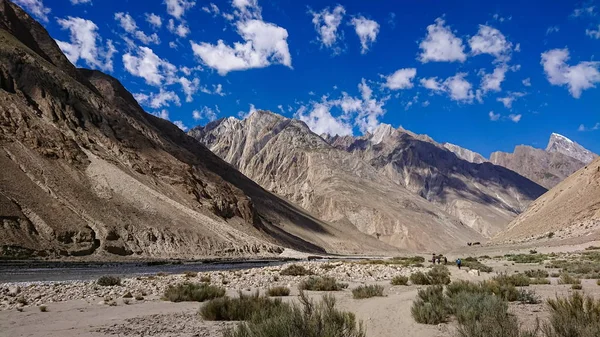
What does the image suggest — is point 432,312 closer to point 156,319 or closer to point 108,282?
point 156,319

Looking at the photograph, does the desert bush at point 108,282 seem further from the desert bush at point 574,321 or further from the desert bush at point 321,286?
the desert bush at point 574,321

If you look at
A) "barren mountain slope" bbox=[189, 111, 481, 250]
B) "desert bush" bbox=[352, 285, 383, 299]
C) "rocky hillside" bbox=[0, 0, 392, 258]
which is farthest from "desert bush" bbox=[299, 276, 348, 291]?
"barren mountain slope" bbox=[189, 111, 481, 250]

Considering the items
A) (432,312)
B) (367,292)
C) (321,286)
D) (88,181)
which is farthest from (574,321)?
(88,181)

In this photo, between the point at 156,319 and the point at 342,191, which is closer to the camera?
the point at 156,319

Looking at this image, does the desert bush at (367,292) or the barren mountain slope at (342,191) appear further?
the barren mountain slope at (342,191)

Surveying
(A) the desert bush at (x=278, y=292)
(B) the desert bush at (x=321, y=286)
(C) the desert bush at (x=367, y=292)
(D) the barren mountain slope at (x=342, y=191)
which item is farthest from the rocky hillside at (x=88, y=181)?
(D) the barren mountain slope at (x=342, y=191)
